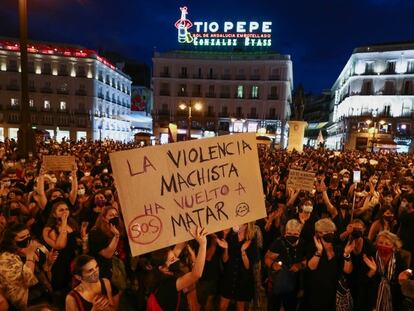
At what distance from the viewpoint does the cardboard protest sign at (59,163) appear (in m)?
7.71

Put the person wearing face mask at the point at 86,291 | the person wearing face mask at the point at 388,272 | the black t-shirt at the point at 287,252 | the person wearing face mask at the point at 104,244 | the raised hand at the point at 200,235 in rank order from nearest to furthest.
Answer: the person wearing face mask at the point at 86,291 → the raised hand at the point at 200,235 → the person wearing face mask at the point at 388,272 → the person wearing face mask at the point at 104,244 → the black t-shirt at the point at 287,252

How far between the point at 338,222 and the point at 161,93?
53.2 meters

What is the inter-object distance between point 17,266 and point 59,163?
517 centimetres

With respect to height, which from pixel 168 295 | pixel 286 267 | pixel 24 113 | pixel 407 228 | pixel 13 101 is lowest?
pixel 286 267

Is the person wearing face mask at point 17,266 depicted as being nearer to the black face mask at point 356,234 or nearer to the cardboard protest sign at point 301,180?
the black face mask at point 356,234

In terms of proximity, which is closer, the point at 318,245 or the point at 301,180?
the point at 318,245

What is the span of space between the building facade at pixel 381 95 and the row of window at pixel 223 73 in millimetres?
12422

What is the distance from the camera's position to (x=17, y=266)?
9.71 feet

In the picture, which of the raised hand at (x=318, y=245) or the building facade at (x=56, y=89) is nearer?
the raised hand at (x=318, y=245)

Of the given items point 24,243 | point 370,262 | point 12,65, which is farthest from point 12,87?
point 370,262

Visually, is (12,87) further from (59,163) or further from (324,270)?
(324,270)

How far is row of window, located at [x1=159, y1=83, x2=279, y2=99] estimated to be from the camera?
182 ft

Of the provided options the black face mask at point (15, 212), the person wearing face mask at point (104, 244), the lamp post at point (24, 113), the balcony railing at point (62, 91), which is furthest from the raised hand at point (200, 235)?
the balcony railing at point (62, 91)

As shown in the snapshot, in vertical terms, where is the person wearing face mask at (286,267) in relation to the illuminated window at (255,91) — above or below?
below
